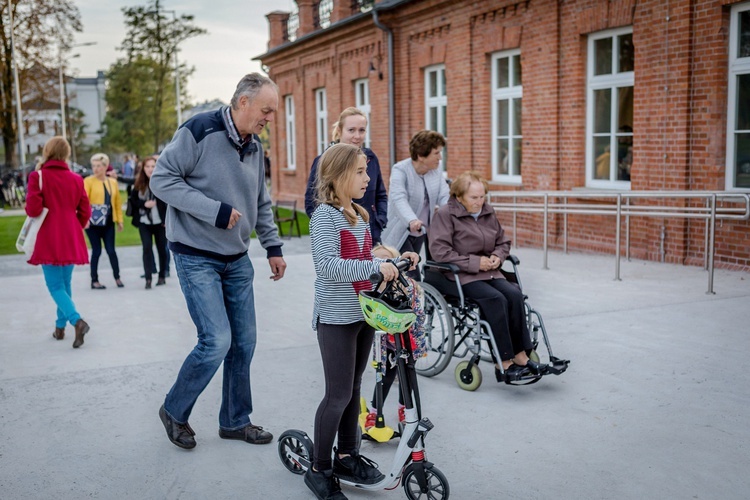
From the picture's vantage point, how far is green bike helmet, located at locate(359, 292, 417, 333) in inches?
152

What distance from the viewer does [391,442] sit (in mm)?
4996

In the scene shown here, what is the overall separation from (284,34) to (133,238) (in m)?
12.4

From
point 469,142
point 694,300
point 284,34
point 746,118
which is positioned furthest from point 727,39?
point 284,34

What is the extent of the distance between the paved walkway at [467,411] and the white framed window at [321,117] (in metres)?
16.7

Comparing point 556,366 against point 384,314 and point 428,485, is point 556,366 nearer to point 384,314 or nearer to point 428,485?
point 428,485

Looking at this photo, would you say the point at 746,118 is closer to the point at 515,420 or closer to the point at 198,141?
the point at 515,420

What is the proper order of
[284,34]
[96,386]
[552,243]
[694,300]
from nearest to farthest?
1. [96,386]
2. [694,300]
3. [552,243]
4. [284,34]

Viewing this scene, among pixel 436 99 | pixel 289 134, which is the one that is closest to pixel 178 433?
pixel 436 99

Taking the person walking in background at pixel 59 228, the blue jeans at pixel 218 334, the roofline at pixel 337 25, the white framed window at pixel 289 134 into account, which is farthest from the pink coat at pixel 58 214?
the white framed window at pixel 289 134

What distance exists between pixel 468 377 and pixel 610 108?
8.04 meters

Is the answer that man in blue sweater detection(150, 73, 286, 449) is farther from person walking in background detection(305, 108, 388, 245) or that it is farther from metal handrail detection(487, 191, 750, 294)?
metal handrail detection(487, 191, 750, 294)

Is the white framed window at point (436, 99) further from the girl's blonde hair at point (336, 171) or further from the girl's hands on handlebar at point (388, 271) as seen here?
the girl's hands on handlebar at point (388, 271)

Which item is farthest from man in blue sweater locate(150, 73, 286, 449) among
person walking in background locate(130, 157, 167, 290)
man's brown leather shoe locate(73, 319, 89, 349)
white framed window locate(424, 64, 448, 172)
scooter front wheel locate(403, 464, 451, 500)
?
white framed window locate(424, 64, 448, 172)

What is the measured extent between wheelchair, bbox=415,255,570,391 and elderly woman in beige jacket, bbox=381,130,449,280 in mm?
377
